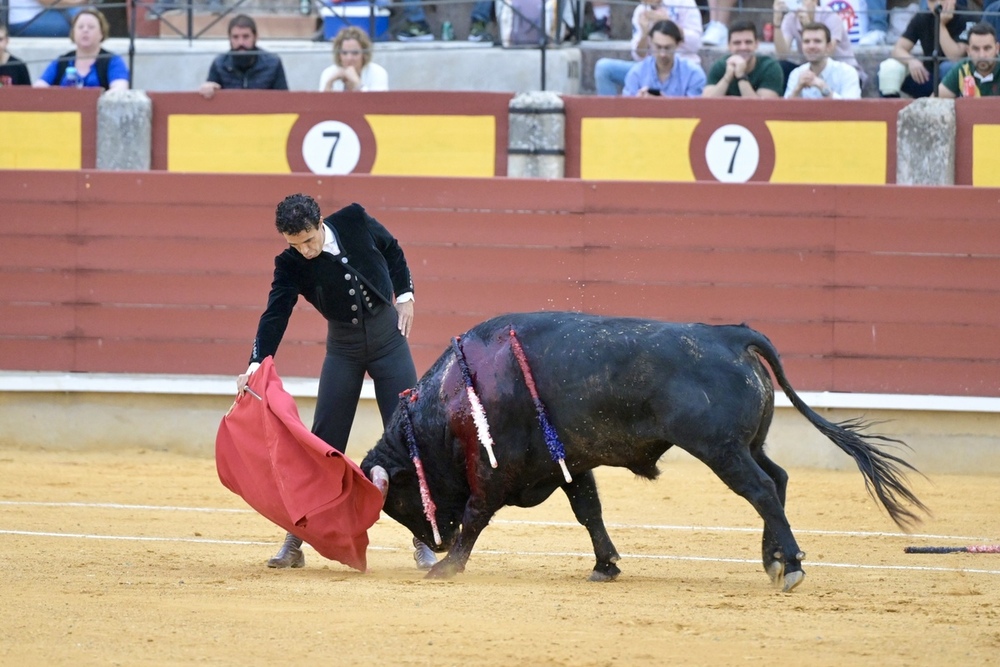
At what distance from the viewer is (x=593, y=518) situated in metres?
5.16

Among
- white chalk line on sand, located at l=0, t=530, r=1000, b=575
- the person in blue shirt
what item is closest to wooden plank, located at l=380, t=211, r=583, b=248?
the person in blue shirt

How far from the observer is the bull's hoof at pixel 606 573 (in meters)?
5.05

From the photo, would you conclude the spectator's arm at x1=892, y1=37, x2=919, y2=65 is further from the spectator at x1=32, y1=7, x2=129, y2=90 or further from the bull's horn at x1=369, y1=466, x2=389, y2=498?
the bull's horn at x1=369, y1=466, x2=389, y2=498

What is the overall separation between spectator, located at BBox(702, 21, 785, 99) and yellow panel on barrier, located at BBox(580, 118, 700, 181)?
1.36 ft

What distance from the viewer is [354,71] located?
29.5ft

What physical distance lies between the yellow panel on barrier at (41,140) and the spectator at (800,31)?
424 cm

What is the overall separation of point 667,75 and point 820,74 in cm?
89

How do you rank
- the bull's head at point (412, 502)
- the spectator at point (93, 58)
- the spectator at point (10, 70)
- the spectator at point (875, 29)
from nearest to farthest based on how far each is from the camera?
1. the bull's head at point (412, 502)
2. the spectator at point (93, 58)
3. the spectator at point (10, 70)
4. the spectator at point (875, 29)

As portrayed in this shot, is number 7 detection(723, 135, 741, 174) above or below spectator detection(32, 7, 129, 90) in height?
below

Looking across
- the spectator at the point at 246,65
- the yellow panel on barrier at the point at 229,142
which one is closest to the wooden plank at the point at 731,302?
the yellow panel on barrier at the point at 229,142

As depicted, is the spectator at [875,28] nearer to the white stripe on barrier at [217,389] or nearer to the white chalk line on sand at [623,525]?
the white stripe on barrier at [217,389]

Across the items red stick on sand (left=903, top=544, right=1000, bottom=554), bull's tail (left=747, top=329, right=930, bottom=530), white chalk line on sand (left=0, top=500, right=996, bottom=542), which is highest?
bull's tail (left=747, top=329, right=930, bottom=530)

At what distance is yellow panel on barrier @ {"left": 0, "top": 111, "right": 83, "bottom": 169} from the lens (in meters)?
9.13

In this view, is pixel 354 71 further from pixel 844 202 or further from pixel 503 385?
pixel 503 385
